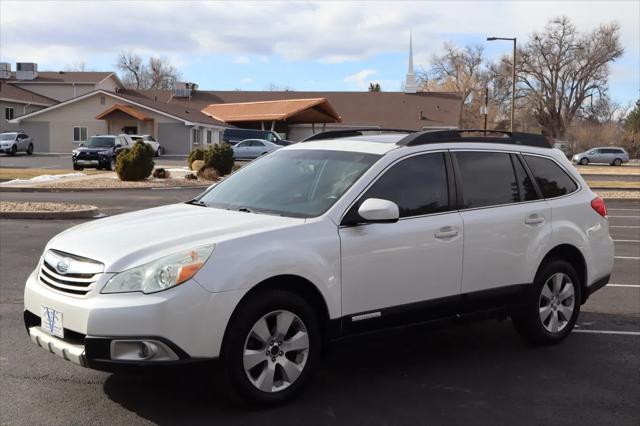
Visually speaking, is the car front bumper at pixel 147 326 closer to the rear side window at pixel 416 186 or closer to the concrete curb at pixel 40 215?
the rear side window at pixel 416 186

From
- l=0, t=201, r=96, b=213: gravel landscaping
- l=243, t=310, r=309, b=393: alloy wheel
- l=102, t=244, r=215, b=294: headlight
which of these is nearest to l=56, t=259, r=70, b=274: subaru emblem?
l=102, t=244, r=215, b=294: headlight

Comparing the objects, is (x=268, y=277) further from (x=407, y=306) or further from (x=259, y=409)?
(x=407, y=306)

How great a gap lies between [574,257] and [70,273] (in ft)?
14.3

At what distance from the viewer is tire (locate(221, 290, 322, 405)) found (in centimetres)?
415

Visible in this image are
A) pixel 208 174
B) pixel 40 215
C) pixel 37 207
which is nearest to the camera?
pixel 40 215

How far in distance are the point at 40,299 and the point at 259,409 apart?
1.58 metres

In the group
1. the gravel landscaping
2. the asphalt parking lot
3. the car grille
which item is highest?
the car grille

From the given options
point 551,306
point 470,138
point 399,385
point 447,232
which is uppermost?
point 470,138

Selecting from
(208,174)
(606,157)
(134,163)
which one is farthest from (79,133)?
(606,157)

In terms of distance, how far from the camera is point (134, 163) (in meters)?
24.8

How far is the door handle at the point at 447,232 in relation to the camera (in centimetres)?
511

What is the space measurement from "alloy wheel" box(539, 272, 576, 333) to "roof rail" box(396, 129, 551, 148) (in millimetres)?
1241

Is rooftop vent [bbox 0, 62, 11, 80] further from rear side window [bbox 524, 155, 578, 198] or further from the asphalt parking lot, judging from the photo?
rear side window [bbox 524, 155, 578, 198]

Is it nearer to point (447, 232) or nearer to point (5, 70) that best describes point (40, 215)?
point (447, 232)
